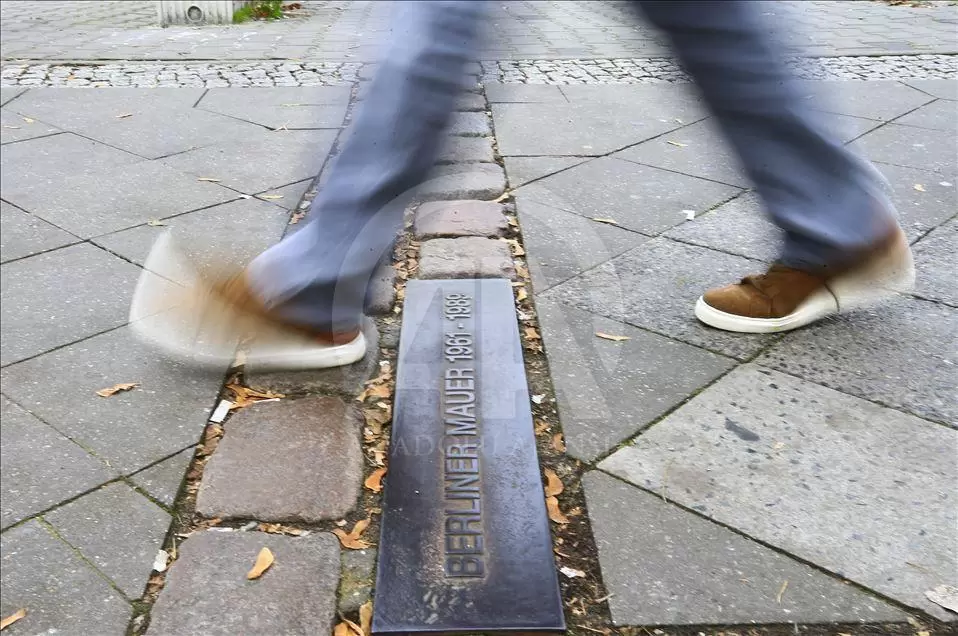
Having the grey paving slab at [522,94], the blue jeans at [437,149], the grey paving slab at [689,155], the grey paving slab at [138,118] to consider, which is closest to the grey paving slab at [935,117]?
the grey paving slab at [689,155]

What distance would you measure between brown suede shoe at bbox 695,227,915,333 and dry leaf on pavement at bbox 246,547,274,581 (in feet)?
4.08

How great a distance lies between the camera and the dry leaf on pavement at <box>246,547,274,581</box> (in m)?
1.49

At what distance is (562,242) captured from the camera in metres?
2.75

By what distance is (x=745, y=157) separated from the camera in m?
2.05

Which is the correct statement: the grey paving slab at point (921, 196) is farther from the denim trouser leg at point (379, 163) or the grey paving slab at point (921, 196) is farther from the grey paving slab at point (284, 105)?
the grey paving slab at point (284, 105)

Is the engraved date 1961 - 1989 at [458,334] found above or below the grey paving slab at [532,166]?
below

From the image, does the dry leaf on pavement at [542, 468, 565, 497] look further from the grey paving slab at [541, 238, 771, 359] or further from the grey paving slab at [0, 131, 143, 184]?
the grey paving slab at [0, 131, 143, 184]

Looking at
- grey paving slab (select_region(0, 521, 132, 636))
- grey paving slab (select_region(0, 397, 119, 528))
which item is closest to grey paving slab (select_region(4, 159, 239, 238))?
grey paving slab (select_region(0, 397, 119, 528))

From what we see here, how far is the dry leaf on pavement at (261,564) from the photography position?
4.89ft

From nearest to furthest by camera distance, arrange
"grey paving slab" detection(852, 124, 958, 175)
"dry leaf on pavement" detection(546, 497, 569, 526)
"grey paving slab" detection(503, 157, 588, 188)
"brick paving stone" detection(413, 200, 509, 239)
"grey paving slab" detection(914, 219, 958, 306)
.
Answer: "dry leaf on pavement" detection(546, 497, 569, 526), "grey paving slab" detection(914, 219, 958, 306), "brick paving stone" detection(413, 200, 509, 239), "grey paving slab" detection(503, 157, 588, 188), "grey paving slab" detection(852, 124, 958, 175)

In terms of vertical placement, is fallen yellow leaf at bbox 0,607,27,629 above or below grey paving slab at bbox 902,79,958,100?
below

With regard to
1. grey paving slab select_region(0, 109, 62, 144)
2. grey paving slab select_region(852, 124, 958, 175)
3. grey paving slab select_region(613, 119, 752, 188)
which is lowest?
grey paving slab select_region(0, 109, 62, 144)

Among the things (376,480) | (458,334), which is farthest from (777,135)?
(376,480)

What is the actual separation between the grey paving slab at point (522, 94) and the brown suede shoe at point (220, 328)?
2394mm
